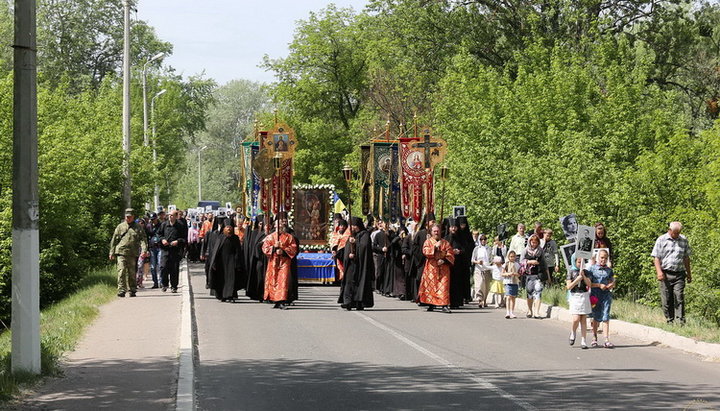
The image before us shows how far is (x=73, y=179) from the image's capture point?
29859 mm

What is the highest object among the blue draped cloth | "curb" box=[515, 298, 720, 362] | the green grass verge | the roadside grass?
the blue draped cloth

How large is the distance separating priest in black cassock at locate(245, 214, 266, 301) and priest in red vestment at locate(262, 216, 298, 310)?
150 cm

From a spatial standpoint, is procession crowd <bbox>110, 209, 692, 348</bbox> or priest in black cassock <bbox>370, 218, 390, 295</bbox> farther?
priest in black cassock <bbox>370, 218, 390, 295</bbox>

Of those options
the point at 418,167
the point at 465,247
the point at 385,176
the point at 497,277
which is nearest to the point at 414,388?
the point at 465,247

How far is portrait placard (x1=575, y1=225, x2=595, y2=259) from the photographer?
52.4 ft

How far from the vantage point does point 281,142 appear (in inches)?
1022

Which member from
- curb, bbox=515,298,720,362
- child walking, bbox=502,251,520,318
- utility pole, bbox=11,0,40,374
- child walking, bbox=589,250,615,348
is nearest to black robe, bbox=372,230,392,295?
child walking, bbox=502,251,520,318

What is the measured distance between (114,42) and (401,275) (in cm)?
4944

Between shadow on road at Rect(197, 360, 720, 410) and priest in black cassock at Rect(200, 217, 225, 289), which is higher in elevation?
priest in black cassock at Rect(200, 217, 225, 289)

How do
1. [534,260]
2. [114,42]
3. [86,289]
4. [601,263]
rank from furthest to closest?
[114,42], [86,289], [534,260], [601,263]

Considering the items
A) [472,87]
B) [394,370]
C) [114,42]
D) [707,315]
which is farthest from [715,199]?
[114,42]

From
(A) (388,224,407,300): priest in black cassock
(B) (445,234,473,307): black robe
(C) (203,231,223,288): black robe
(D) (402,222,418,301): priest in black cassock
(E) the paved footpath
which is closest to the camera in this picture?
(E) the paved footpath

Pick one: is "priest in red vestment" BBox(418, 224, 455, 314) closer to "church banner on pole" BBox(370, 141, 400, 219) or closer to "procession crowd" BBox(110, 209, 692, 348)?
"procession crowd" BBox(110, 209, 692, 348)

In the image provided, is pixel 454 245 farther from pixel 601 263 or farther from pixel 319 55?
pixel 319 55
